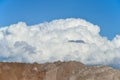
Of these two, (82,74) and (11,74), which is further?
(11,74)

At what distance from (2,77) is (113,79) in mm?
39489

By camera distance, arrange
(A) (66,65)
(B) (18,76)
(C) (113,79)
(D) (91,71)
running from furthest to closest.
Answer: (B) (18,76) < (A) (66,65) < (D) (91,71) < (C) (113,79)

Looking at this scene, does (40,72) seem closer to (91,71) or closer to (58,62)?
(58,62)

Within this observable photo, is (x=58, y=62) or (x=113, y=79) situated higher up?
(x=58, y=62)

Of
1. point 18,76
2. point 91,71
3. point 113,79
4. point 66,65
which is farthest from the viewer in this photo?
point 18,76

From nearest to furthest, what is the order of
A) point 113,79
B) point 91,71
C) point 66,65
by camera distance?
point 113,79, point 91,71, point 66,65

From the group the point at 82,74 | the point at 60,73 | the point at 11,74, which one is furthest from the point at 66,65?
the point at 11,74

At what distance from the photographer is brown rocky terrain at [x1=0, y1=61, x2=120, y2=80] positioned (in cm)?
10436

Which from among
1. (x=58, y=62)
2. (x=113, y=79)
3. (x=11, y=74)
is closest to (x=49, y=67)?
(x=58, y=62)

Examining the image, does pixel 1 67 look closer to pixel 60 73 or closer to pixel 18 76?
pixel 18 76

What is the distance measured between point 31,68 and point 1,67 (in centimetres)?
946

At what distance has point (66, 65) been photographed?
11700 cm

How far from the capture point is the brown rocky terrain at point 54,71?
104363mm

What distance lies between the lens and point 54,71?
4712 inches
